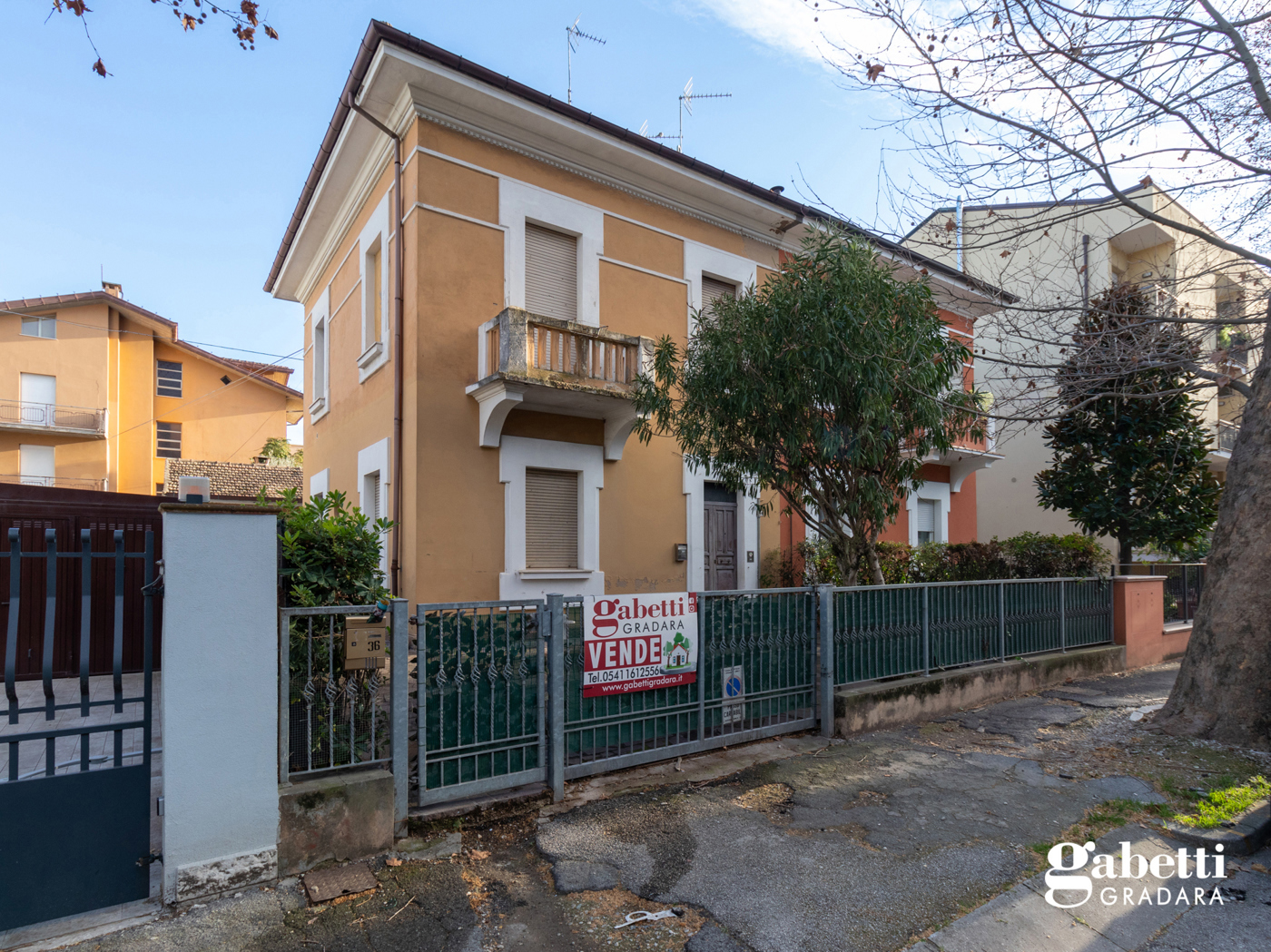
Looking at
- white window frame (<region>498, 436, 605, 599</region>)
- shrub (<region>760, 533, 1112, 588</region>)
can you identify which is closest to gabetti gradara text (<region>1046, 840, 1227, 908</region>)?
shrub (<region>760, 533, 1112, 588</region>)

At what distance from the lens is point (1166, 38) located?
614cm

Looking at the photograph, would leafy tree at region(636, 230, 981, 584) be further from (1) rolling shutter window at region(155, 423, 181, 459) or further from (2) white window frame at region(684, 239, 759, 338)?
(1) rolling shutter window at region(155, 423, 181, 459)

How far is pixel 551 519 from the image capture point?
33.7ft

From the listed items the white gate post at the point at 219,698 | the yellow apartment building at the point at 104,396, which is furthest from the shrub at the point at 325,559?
the yellow apartment building at the point at 104,396

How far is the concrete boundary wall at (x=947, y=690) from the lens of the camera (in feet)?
22.4

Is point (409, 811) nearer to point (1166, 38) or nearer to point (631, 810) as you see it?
point (631, 810)

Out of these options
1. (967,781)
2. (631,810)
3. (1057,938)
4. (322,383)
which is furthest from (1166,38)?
(322,383)

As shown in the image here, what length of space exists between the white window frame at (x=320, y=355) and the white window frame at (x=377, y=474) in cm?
312

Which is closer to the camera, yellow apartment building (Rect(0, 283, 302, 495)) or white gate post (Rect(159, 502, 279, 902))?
white gate post (Rect(159, 502, 279, 902))

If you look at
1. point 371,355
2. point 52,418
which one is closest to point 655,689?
point 371,355

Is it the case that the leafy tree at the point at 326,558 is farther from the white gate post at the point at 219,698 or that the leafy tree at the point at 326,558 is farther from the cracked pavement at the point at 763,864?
the cracked pavement at the point at 763,864

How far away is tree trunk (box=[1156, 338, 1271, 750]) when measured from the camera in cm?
650

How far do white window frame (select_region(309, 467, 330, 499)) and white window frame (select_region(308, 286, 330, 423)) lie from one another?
3.78 ft

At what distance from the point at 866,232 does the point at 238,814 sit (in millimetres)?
7279
